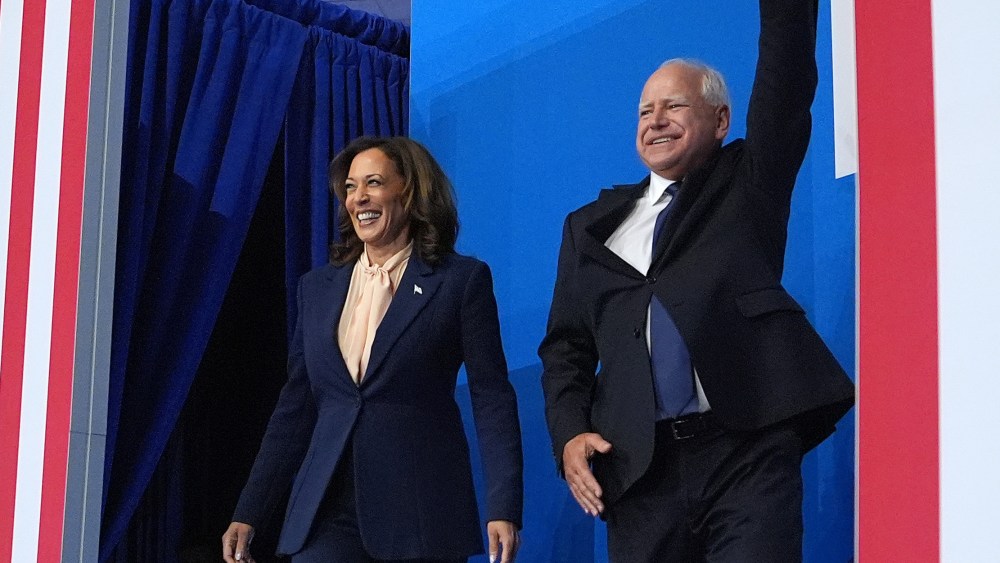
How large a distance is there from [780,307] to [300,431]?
3.65 ft

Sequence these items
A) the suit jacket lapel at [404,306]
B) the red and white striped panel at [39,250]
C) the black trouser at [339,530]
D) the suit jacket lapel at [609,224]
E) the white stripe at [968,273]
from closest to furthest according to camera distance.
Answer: the white stripe at [968,273] < the suit jacket lapel at [609,224] < the black trouser at [339,530] < the suit jacket lapel at [404,306] < the red and white striped panel at [39,250]

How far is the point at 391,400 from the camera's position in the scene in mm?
2570

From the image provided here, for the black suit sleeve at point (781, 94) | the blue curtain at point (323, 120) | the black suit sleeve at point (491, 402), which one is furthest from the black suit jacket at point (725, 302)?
the blue curtain at point (323, 120)

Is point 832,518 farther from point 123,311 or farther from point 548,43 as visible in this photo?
point 123,311

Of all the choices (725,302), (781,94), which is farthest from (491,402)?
(781,94)

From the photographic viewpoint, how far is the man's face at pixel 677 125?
7.63 ft

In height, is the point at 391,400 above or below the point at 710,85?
below

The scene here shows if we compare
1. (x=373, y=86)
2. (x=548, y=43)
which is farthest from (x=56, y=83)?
(x=373, y=86)

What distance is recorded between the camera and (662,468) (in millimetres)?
2123

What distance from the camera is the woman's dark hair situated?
108 inches

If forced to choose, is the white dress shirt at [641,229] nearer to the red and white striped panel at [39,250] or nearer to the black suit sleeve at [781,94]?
the black suit sleeve at [781,94]

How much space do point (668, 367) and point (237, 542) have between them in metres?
1.02

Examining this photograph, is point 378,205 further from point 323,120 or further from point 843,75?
point 323,120

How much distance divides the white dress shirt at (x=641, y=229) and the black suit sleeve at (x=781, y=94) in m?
0.18
